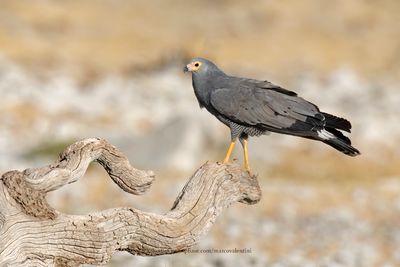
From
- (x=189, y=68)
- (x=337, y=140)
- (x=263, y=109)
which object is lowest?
(x=337, y=140)

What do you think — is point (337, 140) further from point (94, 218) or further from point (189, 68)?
point (94, 218)

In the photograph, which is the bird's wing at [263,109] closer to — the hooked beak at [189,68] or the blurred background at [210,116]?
the hooked beak at [189,68]

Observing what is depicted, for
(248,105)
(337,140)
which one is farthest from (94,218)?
(337,140)

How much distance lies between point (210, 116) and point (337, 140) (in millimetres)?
16111

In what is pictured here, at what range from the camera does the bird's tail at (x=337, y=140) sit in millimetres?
9102

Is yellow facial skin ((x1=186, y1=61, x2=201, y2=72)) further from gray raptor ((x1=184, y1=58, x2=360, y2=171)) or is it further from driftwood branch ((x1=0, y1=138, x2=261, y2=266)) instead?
driftwood branch ((x1=0, y1=138, x2=261, y2=266))

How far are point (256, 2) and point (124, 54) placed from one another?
22.2 meters

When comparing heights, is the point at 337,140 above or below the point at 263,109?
below

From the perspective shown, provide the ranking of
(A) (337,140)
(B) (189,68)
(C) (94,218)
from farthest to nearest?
(B) (189,68) < (A) (337,140) < (C) (94,218)

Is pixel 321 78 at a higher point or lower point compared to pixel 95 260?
higher

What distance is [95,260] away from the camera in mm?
8820

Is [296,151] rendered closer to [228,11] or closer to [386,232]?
[386,232]

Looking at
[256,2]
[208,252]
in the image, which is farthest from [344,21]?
[208,252]

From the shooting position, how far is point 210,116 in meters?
25.3
